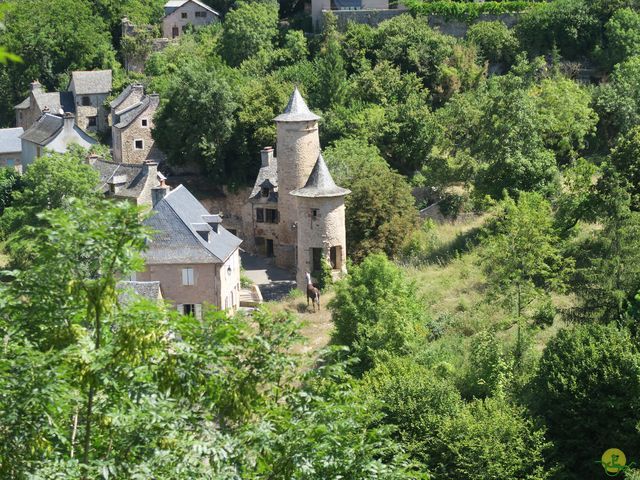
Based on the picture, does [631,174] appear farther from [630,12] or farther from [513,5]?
[513,5]

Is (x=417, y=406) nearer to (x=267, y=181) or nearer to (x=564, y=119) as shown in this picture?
(x=564, y=119)

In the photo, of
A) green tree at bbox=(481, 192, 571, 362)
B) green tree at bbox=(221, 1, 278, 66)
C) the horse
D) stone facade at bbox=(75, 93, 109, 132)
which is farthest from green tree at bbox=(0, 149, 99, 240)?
green tree at bbox=(481, 192, 571, 362)

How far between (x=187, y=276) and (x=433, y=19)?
2865cm

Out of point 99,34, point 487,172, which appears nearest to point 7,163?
point 99,34

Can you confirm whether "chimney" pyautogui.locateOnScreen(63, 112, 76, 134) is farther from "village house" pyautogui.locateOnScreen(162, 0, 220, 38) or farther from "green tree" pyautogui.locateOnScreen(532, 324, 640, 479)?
"green tree" pyautogui.locateOnScreen(532, 324, 640, 479)

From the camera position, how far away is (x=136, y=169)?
168 ft

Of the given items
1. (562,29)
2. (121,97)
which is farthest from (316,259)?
(121,97)

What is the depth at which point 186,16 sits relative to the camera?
69.5m

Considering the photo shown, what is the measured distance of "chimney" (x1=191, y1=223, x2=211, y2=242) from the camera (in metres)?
39.2

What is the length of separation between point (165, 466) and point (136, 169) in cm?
4000

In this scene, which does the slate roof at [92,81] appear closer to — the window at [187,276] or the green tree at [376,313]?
the window at [187,276]

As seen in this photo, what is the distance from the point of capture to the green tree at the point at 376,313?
3025cm

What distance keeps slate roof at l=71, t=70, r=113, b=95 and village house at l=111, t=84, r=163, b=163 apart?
5.27 meters

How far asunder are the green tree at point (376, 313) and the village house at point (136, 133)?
91.5 ft
